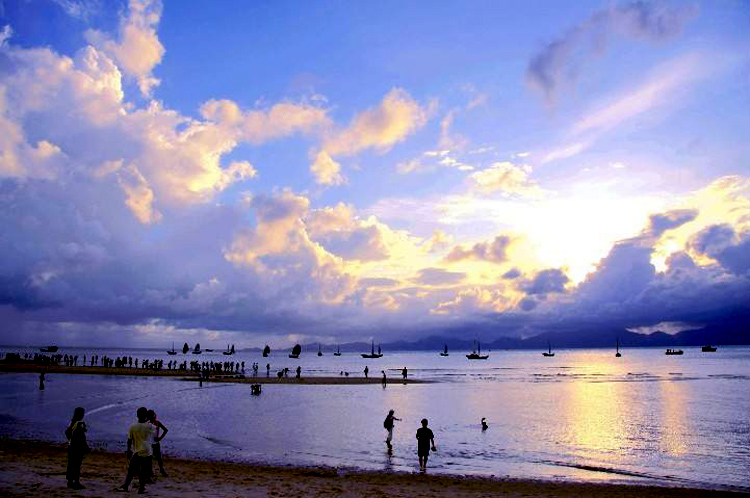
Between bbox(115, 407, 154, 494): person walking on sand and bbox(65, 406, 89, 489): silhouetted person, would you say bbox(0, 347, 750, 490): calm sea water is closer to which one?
bbox(65, 406, 89, 489): silhouetted person

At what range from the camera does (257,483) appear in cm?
1828

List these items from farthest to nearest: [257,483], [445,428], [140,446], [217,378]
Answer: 1. [217,378]
2. [445,428]
3. [257,483]
4. [140,446]

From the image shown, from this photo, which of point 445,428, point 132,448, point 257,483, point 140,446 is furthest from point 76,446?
point 445,428

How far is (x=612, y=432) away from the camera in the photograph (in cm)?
3862

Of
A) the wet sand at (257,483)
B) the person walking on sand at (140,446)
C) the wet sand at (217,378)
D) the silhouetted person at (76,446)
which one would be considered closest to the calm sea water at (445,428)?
the wet sand at (257,483)

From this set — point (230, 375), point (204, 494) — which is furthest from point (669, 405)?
point (230, 375)

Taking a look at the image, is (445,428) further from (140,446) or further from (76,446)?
(76,446)

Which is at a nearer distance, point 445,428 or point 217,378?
point 445,428

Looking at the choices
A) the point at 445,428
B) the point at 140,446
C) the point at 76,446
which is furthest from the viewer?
the point at 445,428

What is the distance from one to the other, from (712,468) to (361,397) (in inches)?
1562

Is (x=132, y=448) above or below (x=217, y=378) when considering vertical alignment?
above

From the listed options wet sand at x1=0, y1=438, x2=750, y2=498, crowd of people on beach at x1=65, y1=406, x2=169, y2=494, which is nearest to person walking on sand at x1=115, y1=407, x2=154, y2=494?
crowd of people on beach at x1=65, y1=406, x2=169, y2=494

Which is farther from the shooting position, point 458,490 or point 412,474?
point 412,474

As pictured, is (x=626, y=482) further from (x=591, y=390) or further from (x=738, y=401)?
(x=591, y=390)
